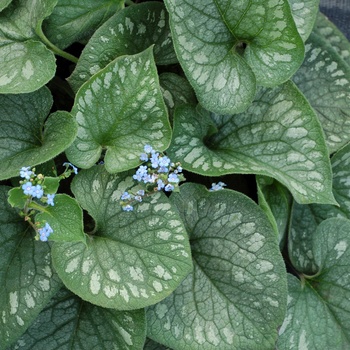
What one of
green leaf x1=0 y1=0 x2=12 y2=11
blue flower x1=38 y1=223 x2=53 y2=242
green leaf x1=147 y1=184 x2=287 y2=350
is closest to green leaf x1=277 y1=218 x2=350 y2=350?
green leaf x1=147 y1=184 x2=287 y2=350

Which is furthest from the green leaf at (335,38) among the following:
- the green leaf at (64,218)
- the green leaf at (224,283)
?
the green leaf at (64,218)

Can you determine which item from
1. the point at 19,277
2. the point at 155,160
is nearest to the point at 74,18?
the point at 155,160

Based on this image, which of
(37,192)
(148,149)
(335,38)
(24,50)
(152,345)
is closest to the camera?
(37,192)

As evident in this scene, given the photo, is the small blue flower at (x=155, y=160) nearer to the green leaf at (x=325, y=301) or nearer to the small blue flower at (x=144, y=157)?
the small blue flower at (x=144, y=157)

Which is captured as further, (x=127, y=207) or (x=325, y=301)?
(x=325, y=301)

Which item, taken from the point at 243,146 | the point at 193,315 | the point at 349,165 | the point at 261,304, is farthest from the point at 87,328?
the point at 349,165

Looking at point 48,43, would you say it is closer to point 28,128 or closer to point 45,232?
point 28,128
